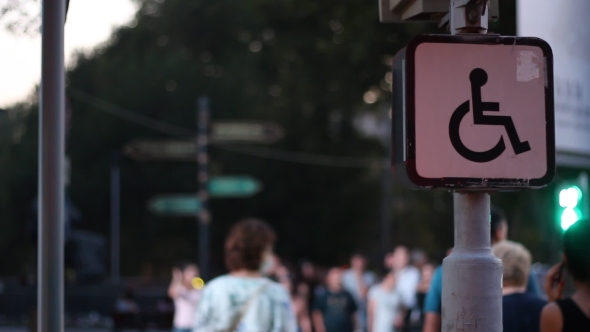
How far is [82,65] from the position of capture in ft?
140

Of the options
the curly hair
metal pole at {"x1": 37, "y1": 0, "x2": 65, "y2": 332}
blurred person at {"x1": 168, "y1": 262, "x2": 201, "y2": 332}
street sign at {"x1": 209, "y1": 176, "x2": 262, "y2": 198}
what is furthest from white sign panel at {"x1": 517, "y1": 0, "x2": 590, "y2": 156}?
street sign at {"x1": 209, "y1": 176, "x2": 262, "y2": 198}

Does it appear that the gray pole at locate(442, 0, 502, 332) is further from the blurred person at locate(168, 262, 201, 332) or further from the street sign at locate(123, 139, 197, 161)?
the street sign at locate(123, 139, 197, 161)

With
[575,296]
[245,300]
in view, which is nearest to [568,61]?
[245,300]

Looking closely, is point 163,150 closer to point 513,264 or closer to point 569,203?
point 569,203

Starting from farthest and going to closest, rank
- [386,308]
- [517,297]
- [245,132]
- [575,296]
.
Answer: [245,132], [386,308], [517,297], [575,296]

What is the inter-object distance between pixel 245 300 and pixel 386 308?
6.66 meters

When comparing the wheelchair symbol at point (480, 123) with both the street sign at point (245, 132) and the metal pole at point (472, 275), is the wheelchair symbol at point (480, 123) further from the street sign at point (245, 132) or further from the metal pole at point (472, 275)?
the street sign at point (245, 132)

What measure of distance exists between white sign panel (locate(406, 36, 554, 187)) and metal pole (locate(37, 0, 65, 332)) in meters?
1.13

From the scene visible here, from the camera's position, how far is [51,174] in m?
2.98

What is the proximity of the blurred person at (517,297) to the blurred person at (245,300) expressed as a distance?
118cm

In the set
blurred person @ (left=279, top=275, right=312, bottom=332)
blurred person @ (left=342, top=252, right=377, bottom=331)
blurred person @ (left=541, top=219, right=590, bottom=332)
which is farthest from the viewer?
blurred person @ (left=279, top=275, right=312, bottom=332)

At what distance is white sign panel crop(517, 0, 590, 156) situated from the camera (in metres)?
9.23

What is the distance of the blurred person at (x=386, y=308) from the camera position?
1162 cm

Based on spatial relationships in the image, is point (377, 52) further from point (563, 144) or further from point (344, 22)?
point (563, 144)
